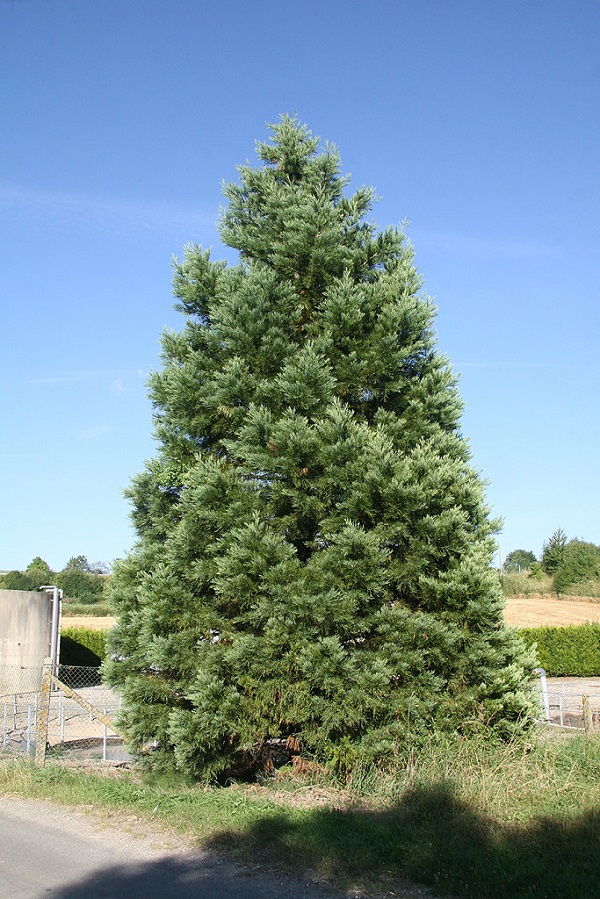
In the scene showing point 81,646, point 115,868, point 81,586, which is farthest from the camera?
point 81,586

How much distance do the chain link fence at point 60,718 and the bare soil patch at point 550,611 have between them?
25.3m

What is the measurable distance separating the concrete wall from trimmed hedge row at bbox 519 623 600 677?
21284 mm

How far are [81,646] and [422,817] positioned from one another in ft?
95.0

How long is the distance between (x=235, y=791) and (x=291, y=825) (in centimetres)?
196

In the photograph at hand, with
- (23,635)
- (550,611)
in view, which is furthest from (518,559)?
(23,635)

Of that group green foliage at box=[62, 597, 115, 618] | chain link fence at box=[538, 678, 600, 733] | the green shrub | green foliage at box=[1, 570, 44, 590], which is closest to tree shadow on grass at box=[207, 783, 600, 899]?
chain link fence at box=[538, 678, 600, 733]

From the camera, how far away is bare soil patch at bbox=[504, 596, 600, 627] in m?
42.0

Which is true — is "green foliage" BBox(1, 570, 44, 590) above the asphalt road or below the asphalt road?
above

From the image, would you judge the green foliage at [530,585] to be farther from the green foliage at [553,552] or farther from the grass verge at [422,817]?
the grass verge at [422,817]

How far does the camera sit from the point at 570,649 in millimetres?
33469

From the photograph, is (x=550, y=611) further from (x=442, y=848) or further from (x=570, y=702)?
(x=442, y=848)

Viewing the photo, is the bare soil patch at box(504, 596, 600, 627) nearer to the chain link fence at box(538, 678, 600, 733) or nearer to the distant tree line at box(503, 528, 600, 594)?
the distant tree line at box(503, 528, 600, 594)

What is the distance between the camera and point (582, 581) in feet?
187

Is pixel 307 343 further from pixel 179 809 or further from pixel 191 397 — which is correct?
pixel 179 809
